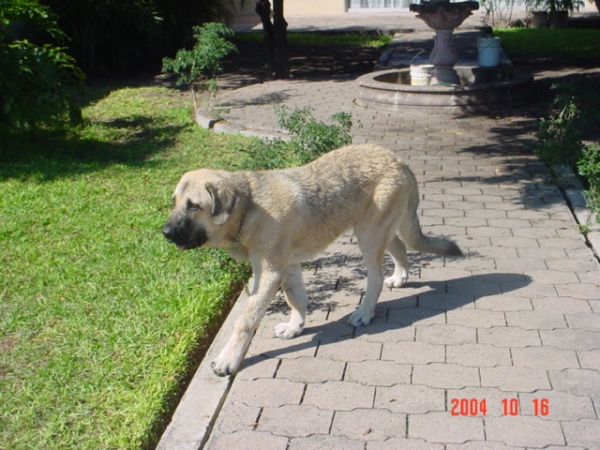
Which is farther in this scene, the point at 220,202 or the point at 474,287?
the point at 474,287

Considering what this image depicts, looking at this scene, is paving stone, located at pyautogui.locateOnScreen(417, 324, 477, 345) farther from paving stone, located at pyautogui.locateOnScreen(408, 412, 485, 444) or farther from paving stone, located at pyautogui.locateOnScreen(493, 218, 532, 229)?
paving stone, located at pyautogui.locateOnScreen(493, 218, 532, 229)

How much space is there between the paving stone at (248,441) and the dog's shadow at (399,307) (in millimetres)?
742

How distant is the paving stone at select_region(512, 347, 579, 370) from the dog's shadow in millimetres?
700

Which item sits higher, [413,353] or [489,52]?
[489,52]

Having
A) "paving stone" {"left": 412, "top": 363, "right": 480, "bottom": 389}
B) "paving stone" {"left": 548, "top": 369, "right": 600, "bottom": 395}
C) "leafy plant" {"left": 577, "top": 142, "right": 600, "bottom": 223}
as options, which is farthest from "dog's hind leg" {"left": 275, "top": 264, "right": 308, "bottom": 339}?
"leafy plant" {"left": 577, "top": 142, "right": 600, "bottom": 223}

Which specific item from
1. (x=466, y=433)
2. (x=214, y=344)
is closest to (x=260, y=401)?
(x=214, y=344)

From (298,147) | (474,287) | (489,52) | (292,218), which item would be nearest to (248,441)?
(292,218)

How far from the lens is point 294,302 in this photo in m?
5.00

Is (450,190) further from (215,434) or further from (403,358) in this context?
(215,434)

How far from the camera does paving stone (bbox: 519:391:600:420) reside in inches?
156

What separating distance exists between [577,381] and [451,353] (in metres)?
0.78

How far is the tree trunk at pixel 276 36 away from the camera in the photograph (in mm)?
15445
